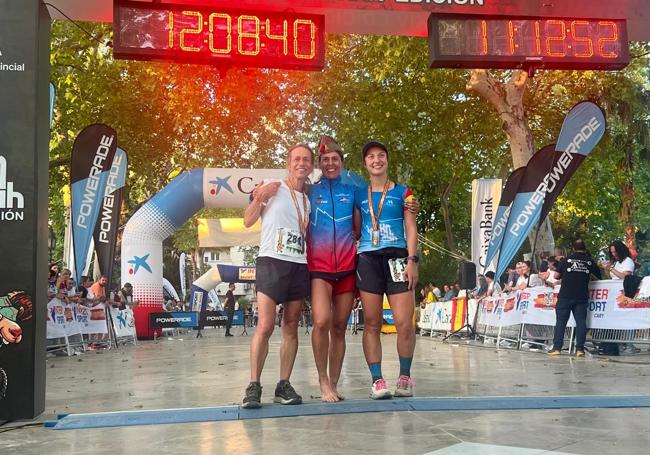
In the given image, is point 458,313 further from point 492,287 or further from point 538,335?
point 538,335

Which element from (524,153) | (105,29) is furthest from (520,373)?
(105,29)

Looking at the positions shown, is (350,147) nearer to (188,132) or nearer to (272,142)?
(272,142)

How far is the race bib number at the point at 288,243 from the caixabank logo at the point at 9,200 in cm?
179

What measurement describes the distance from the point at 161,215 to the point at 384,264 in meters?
14.2

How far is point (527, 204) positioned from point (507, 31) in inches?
307

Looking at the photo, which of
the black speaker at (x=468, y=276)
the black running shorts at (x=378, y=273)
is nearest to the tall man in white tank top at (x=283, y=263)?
the black running shorts at (x=378, y=273)

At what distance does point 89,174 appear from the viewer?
1381 cm

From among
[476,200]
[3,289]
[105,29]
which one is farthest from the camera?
[476,200]

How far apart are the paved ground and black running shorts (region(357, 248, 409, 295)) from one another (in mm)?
1033

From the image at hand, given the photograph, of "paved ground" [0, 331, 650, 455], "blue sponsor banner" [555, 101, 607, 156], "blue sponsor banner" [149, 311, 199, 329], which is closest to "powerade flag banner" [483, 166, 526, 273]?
"blue sponsor banner" [555, 101, 607, 156]

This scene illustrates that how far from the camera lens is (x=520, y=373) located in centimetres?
767

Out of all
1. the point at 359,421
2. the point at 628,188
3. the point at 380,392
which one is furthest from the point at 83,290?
the point at 628,188

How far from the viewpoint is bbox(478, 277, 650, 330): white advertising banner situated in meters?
10.3

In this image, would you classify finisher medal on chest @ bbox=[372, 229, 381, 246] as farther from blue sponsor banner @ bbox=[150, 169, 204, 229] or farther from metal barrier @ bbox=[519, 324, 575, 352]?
blue sponsor banner @ bbox=[150, 169, 204, 229]
